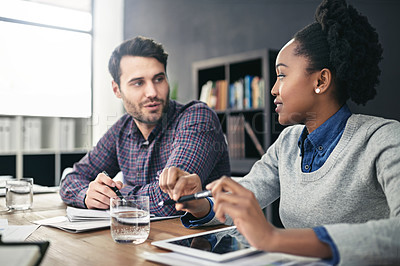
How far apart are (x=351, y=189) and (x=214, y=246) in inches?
16.8

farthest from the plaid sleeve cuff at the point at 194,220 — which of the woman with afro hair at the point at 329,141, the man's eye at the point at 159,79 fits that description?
the man's eye at the point at 159,79

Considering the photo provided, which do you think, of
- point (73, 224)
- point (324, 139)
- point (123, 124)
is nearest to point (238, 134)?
point (123, 124)

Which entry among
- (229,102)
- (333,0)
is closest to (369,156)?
(333,0)

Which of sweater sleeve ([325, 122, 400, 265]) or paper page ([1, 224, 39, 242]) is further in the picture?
paper page ([1, 224, 39, 242])

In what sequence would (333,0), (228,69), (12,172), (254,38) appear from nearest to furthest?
1. (333,0)
2. (228,69)
3. (254,38)
4. (12,172)

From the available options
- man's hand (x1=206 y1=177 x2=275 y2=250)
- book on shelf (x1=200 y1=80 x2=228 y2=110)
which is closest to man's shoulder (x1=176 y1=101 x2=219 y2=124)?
man's hand (x1=206 y1=177 x2=275 y2=250)

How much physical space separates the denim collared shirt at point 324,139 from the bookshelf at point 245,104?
180cm

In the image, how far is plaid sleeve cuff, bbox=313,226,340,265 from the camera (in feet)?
2.33

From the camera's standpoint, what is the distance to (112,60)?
6.62ft

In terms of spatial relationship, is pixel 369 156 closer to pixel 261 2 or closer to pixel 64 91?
pixel 261 2

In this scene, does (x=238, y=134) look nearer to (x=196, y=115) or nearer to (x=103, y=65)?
(x=196, y=115)

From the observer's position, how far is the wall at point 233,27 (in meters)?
2.60

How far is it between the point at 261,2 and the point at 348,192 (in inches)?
112

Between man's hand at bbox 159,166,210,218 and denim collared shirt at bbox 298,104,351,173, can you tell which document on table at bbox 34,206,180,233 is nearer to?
man's hand at bbox 159,166,210,218
